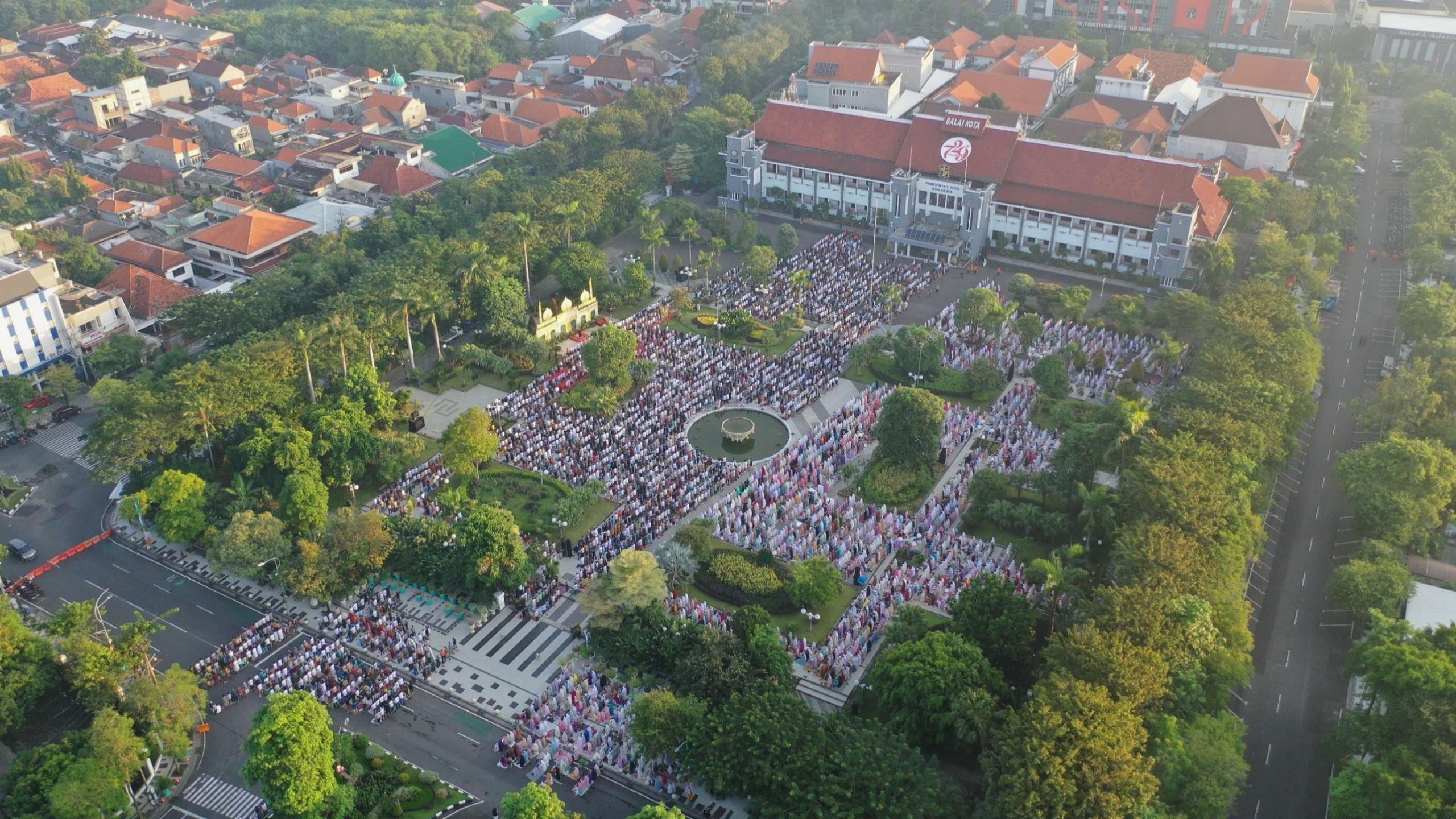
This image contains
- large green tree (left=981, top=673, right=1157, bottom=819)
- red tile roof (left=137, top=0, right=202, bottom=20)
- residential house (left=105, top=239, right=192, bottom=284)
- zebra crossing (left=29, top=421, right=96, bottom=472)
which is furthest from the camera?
red tile roof (left=137, top=0, right=202, bottom=20)

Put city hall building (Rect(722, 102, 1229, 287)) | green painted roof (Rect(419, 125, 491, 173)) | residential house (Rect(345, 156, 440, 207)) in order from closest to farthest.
→ city hall building (Rect(722, 102, 1229, 287)) → residential house (Rect(345, 156, 440, 207)) → green painted roof (Rect(419, 125, 491, 173))

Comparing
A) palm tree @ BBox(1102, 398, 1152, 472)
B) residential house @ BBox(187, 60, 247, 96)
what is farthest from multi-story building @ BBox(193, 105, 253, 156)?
palm tree @ BBox(1102, 398, 1152, 472)

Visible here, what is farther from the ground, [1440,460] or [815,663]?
[1440,460]

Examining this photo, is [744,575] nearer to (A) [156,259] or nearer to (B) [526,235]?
(B) [526,235]

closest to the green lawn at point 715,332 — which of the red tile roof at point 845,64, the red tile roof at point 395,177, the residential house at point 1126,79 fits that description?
the red tile roof at point 395,177

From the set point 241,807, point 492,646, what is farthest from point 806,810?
point 241,807

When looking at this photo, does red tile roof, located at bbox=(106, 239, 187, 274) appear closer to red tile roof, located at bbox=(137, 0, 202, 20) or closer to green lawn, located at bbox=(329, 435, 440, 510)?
green lawn, located at bbox=(329, 435, 440, 510)

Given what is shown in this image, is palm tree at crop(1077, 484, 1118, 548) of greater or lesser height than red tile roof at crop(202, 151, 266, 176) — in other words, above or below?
below

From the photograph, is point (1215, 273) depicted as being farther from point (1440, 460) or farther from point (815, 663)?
point (815, 663)
